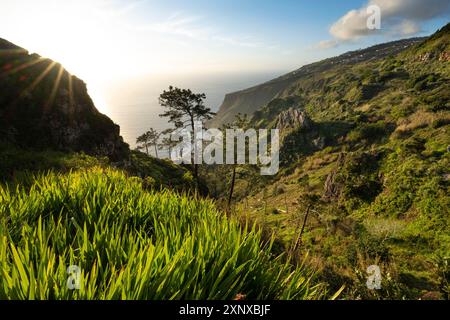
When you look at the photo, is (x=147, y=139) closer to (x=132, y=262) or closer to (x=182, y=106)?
(x=182, y=106)

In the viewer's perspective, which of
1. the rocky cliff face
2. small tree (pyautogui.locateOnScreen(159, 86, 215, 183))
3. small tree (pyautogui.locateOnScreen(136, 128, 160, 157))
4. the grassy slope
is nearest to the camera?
the grassy slope

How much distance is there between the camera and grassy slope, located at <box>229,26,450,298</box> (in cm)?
1734

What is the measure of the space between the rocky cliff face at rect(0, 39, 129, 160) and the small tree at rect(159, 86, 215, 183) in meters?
7.71

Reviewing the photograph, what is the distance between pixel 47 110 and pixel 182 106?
17.0 meters

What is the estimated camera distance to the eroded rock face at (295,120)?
90375mm

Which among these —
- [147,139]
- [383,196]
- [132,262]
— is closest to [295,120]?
[147,139]

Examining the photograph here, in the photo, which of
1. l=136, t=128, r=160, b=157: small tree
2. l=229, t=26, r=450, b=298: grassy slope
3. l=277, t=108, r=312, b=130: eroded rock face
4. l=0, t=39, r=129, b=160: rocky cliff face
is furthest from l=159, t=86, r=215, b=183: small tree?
l=277, t=108, r=312, b=130: eroded rock face

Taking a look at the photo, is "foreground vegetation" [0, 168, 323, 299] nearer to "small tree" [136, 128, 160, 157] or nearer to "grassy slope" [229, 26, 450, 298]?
"grassy slope" [229, 26, 450, 298]

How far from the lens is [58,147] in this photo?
100.0 feet

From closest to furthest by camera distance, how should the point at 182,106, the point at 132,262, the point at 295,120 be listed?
1. the point at 132,262
2. the point at 182,106
3. the point at 295,120

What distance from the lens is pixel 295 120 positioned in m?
97.2

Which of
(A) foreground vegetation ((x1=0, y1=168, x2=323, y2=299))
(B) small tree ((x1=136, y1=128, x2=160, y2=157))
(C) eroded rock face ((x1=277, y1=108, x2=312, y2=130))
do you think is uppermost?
(A) foreground vegetation ((x1=0, y1=168, x2=323, y2=299))

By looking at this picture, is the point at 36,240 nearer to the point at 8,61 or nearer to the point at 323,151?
the point at 8,61

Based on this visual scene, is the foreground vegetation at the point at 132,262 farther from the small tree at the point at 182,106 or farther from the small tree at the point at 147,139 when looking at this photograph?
the small tree at the point at 147,139
